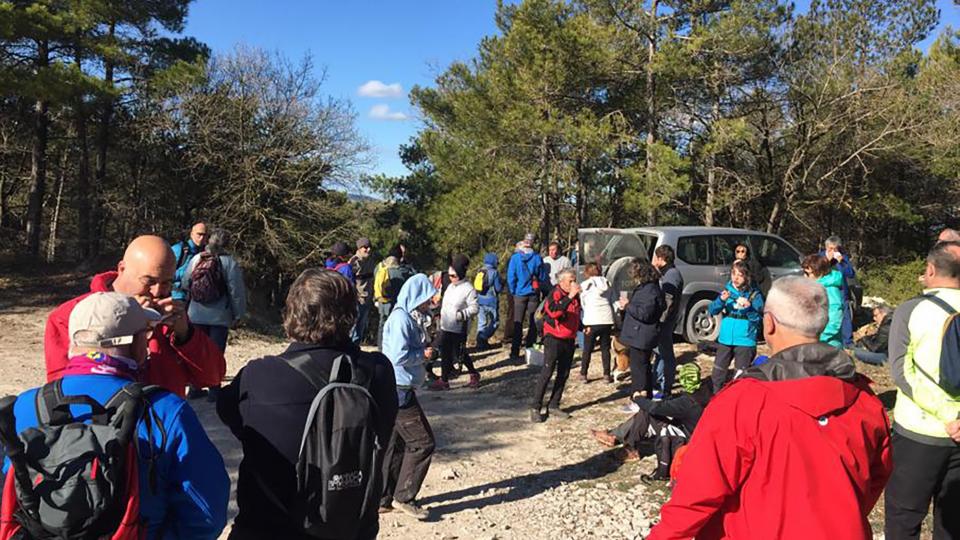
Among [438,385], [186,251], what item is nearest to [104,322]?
[186,251]

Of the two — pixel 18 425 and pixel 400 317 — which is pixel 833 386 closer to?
pixel 18 425

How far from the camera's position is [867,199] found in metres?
17.9

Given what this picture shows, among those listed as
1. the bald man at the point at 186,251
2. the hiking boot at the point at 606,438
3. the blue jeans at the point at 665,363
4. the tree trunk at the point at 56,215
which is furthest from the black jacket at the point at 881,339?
the tree trunk at the point at 56,215

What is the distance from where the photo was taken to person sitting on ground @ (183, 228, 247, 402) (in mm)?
5734

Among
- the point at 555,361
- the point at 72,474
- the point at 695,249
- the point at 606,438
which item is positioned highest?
the point at 695,249

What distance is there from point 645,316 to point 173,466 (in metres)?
4.97

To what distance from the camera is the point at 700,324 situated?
30.3 feet

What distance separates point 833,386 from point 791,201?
1784 cm

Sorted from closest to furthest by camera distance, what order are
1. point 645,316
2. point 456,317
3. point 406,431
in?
point 406,431
point 645,316
point 456,317

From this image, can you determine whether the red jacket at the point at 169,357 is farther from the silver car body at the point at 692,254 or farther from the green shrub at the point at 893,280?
the green shrub at the point at 893,280

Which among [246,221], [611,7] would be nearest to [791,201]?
[611,7]

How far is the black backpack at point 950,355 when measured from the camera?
2781mm

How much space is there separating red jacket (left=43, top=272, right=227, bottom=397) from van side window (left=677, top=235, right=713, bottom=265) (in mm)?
7721

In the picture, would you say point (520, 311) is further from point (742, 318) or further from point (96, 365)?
point (96, 365)
